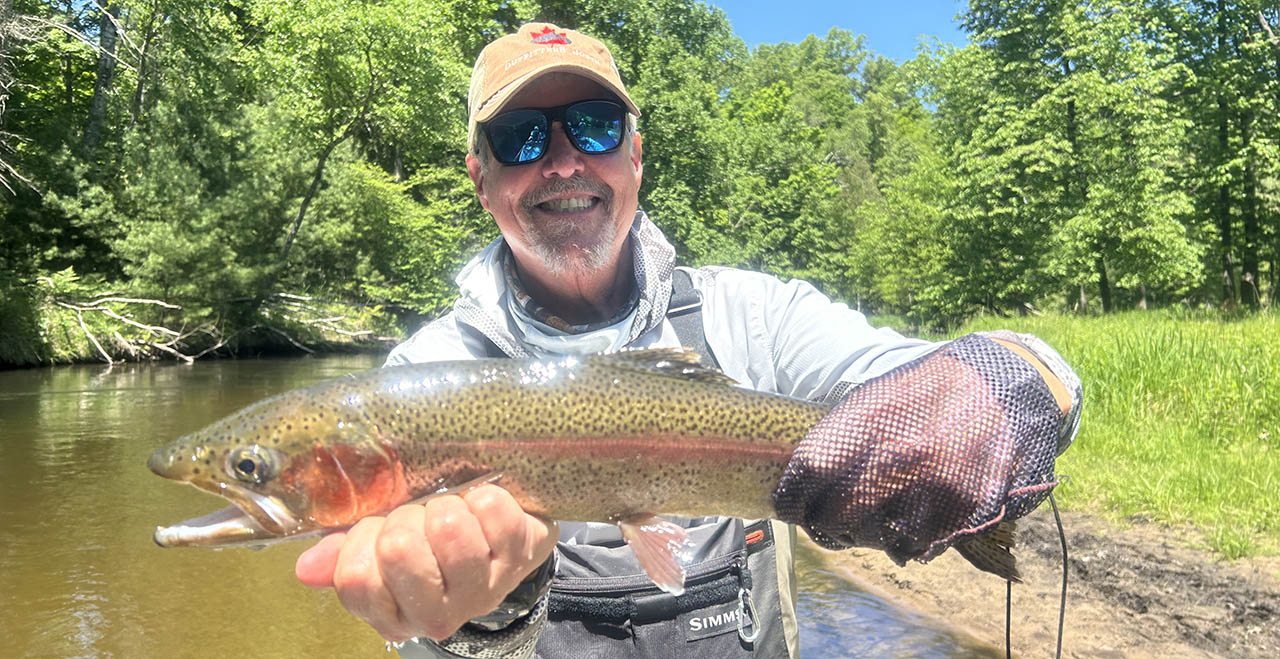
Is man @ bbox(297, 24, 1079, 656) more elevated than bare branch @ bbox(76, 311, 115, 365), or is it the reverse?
man @ bbox(297, 24, 1079, 656)

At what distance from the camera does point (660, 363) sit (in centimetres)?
234

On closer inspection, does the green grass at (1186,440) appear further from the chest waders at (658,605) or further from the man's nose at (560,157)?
the man's nose at (560,157)

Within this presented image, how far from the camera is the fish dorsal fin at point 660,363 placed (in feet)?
7.64

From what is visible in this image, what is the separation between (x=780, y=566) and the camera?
9.60 ft

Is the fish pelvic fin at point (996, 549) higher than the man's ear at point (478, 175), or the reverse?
the man's ear at point (478, 175)

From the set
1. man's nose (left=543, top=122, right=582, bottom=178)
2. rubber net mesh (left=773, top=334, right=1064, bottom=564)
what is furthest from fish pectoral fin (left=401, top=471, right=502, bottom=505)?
man's nose (left=543, top=122, right=582, bottom=178)

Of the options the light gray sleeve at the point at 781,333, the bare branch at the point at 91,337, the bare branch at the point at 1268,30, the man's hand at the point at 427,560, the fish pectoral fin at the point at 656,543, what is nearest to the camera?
the man's hand at the point at 427,560

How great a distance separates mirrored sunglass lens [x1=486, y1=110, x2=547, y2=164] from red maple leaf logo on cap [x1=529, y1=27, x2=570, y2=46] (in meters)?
0.30

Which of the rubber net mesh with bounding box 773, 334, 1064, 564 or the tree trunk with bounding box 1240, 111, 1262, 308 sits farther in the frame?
the tree trunk with bounding box 1240, 111, 1262, 308

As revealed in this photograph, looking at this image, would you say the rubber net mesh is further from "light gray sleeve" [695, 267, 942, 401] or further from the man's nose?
the man's nose

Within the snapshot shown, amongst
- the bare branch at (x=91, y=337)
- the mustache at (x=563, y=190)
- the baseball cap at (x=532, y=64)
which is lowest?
the bare branch at (x=91, y=337)

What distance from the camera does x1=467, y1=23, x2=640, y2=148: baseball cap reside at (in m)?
3.01

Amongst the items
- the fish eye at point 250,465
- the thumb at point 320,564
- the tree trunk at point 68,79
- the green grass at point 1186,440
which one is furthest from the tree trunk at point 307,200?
the thumb at point 320,564

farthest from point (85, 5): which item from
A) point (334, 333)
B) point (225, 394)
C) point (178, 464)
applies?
point (178, 464)
